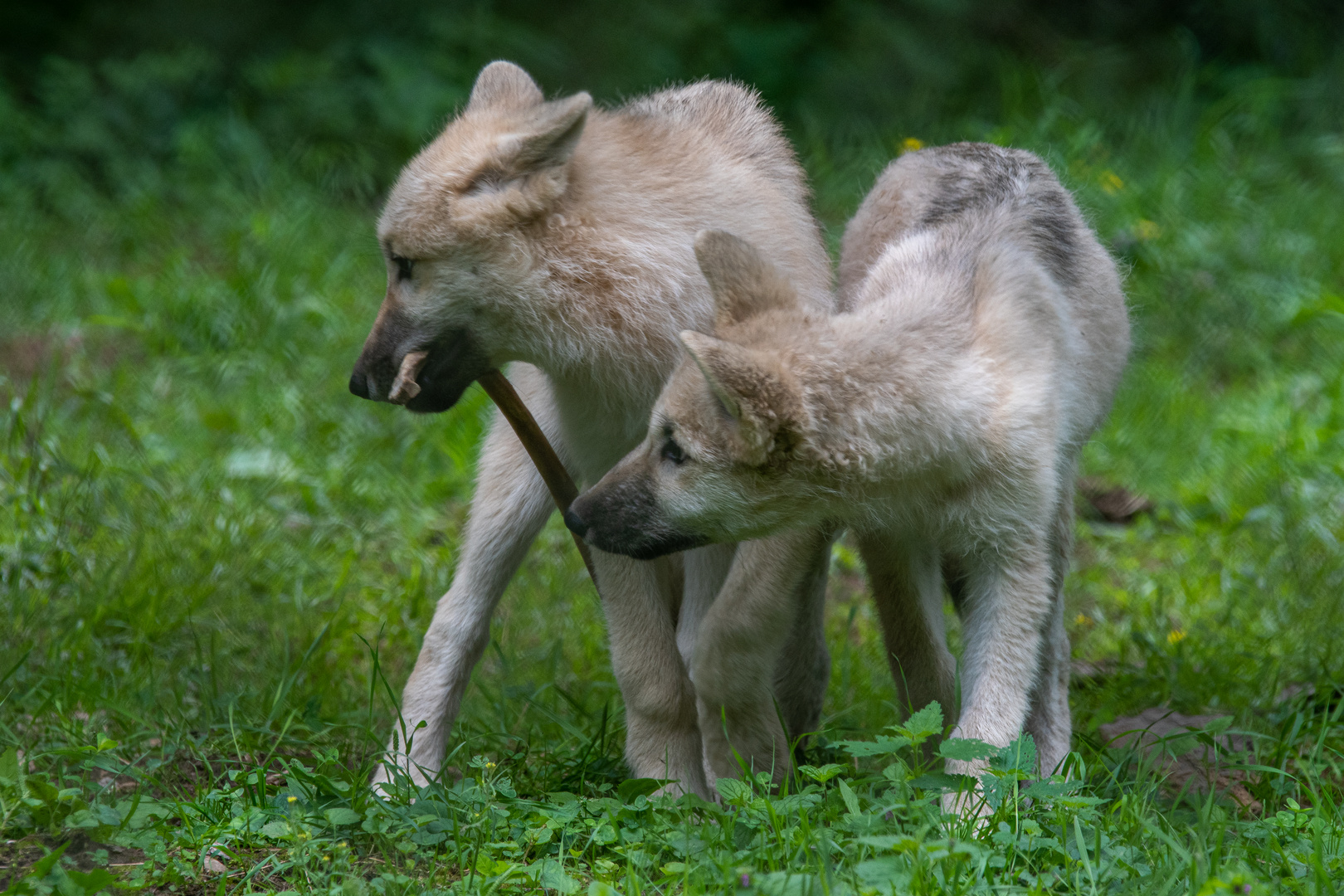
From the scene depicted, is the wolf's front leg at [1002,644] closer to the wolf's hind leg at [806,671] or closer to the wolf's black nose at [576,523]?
the wolf's hind leg at [806,671]

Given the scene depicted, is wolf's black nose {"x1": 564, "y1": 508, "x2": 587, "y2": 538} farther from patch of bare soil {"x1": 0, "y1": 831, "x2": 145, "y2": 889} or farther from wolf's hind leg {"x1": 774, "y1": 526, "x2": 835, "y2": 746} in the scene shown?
patch of bare soil {"x1": 0, "y1": 831, "x2": 145, "y2": 889}

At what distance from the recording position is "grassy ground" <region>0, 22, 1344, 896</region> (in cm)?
327

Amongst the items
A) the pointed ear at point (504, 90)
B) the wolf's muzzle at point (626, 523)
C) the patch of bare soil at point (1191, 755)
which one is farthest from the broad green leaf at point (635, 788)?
the pointed ear at point (504, 90)

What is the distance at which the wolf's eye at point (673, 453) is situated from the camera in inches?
144

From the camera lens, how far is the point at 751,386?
11.2 ft

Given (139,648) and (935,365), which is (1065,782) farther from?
(139,648)

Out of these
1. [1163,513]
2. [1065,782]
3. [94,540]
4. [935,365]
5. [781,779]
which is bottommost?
[1163,513]

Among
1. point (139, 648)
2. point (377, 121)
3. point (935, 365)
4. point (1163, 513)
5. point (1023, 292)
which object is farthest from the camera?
point (377, 121)

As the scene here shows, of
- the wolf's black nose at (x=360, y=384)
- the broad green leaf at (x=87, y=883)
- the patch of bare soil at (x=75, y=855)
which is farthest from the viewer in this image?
the wolf's black nose at (x=360, y=384)

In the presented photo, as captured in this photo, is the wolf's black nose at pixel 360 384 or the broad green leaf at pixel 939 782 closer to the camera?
the broad green leaf at pixel 939 782

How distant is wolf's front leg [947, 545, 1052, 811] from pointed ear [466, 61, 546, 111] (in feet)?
6.50

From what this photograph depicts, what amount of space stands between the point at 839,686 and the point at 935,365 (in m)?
1.81

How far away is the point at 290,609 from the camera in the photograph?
5.18 meters

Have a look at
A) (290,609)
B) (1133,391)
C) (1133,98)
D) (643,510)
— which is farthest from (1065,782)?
(1133,98)
